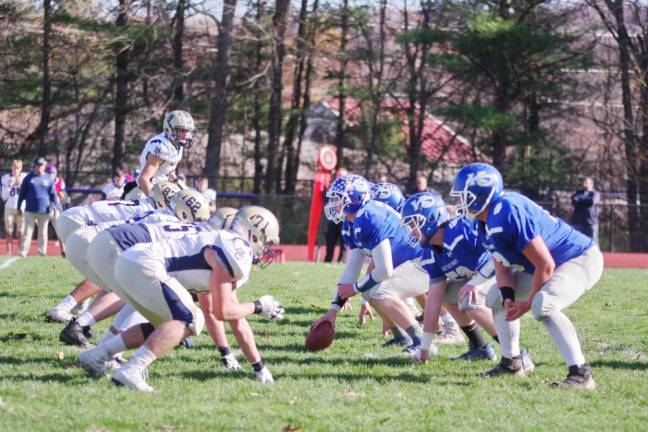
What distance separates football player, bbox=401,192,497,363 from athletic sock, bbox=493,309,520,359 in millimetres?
448

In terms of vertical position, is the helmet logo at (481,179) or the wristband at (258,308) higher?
the helmet logo at (481,179)

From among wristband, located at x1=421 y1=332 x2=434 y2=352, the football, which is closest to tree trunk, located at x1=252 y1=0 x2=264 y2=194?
the football

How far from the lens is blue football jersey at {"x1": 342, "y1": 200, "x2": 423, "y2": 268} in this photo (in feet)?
25.2

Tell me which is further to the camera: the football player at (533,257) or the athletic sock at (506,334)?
the athletic sock at (506,334)

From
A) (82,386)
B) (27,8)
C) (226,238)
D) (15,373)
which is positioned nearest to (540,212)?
(226,238)

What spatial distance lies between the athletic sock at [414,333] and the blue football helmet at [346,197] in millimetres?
1041

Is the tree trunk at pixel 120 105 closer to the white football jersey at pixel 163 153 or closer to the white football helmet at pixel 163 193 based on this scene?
the white football jersey at pixel 163 153

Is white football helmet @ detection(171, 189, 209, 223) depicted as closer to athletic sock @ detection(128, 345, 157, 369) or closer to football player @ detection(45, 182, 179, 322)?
football player @ detection(45, 182, 179, 322)

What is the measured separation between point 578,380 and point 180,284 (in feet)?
8.58

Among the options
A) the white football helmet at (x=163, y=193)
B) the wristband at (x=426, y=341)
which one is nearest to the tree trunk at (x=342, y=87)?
the white football helmet at (x=163, y=193)

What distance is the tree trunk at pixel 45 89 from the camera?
28125mm

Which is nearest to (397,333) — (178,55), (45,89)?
(45,89)

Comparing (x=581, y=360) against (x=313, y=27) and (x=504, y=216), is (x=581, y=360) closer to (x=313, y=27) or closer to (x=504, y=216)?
(x=504, y=216)

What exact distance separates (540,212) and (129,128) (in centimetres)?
2550
